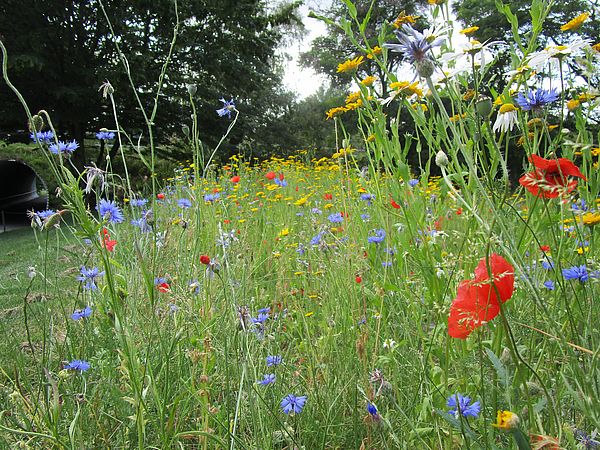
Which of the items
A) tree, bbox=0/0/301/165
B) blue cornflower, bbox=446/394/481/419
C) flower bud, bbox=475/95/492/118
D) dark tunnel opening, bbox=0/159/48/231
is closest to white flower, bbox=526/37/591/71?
flower bud, bbox=475/95/492/118

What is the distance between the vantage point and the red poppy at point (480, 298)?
712 mm

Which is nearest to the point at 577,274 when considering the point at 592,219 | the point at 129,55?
the point at 592,219

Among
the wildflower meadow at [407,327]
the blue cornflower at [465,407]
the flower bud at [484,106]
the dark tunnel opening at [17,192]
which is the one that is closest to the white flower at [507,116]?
the wildflower meadow at [407,327]

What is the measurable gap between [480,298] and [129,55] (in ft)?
30.3

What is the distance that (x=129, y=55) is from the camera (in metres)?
8.77

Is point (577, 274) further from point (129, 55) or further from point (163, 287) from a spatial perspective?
point (129, 55)

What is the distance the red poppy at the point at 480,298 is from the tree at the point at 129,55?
809cm

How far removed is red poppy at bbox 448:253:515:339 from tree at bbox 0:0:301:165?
8092 mm

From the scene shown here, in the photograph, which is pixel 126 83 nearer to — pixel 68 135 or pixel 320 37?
pixel 68 135

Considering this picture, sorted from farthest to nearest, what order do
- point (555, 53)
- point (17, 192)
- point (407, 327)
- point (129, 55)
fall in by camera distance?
point (129, 55)
point (17, 192)
point (407, 327)
point (555, 53)

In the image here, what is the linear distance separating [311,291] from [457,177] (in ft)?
3.44

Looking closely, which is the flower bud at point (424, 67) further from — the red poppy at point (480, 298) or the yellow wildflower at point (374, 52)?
the yellow wildflower at point (374, 52)

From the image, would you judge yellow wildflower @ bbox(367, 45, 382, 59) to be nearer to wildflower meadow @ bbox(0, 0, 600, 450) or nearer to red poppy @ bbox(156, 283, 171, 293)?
wildflower meadow @ bbox(0, 0, 600, 450)

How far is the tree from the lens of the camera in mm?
8586
